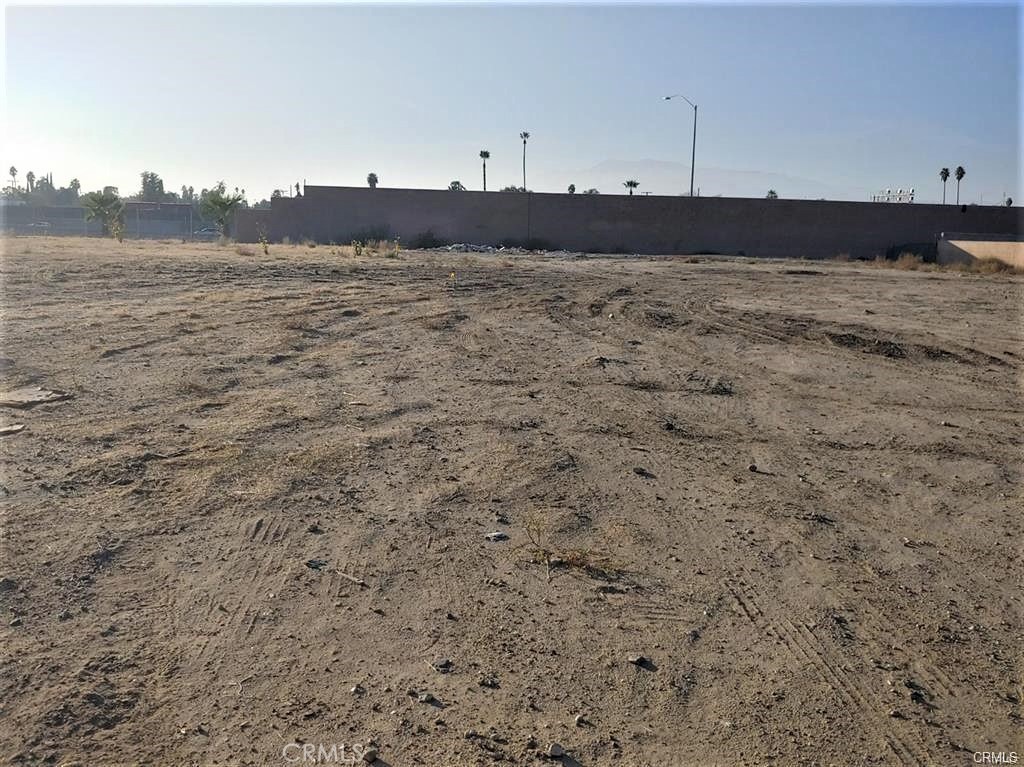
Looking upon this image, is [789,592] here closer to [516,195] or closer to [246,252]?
[246,252]

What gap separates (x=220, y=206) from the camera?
68125 millimetres

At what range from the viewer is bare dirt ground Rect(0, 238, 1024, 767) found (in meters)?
4.28

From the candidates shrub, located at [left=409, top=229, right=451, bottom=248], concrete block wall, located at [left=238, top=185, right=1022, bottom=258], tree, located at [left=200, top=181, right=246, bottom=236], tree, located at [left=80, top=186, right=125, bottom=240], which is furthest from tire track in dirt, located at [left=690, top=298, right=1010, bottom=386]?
tree, located at [left=80, top=186, right=125, bottom=240]

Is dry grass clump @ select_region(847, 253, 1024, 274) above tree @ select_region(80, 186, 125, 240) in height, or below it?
below

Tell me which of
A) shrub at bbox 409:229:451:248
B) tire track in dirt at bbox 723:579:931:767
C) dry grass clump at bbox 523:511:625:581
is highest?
shrub at bbox 409:229:451:248

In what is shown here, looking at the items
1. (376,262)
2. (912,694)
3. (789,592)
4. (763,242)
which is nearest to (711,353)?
(789,592)

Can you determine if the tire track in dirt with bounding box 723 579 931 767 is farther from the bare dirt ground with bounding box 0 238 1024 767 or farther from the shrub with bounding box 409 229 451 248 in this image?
the shrub with bounding box 409 229 451 248
